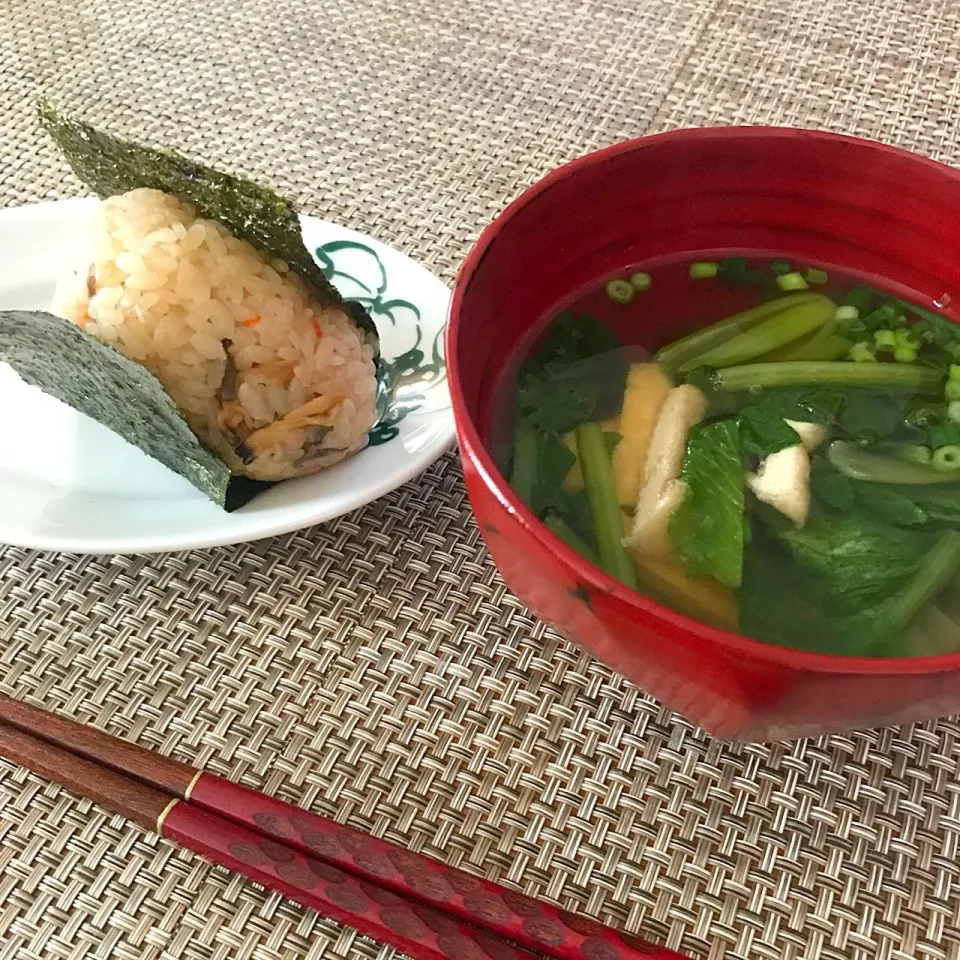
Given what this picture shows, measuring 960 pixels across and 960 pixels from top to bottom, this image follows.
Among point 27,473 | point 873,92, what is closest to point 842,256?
point 873,92

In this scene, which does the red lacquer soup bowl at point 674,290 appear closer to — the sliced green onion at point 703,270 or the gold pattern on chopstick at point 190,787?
the sliced green onion at point 703,270

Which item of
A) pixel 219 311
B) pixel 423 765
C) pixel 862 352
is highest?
pixel 219 311

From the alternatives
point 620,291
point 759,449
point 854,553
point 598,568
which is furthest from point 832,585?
point 620,291

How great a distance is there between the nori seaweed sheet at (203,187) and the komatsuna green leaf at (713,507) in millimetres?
366

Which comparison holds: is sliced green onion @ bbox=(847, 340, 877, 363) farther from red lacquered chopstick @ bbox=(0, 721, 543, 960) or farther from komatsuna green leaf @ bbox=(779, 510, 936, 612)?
red lacquered chopstick @ bbox=(0, 721, 543, 960)

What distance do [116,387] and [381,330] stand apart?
303 mm

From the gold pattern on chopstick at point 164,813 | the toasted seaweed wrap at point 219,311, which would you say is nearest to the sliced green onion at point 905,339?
the toasted seaweed wrap at point 219,311

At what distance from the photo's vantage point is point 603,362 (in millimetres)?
829

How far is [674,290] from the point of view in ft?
2.84

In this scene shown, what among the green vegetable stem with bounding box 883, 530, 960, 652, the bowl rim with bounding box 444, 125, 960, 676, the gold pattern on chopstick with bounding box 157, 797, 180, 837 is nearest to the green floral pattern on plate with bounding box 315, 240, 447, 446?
the bowl rim with bounding box 444, 125, 960, 676

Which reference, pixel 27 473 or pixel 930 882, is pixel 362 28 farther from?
pixel 930 882

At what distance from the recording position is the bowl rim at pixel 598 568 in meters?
0.48

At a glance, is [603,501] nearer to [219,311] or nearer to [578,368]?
[578,368]

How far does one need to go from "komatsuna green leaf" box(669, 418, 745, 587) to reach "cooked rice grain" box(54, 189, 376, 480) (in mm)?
324
